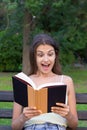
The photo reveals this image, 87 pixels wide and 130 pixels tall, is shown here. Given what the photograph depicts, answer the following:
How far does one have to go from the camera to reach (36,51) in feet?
12.0

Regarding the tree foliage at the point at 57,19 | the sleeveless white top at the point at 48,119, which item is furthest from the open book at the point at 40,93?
→ the tree foliage at the point at 57,19

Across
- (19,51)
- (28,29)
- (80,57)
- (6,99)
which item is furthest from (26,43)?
(6,99)

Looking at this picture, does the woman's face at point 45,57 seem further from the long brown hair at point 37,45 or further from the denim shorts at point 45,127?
the denim shorts at point 45,127

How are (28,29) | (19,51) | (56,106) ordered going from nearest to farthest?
(56,106) → (28,29) → (19,51)

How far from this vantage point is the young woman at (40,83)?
347 centimetres

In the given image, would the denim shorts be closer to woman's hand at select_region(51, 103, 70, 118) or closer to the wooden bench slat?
woman's hand at select_region(51, 103, 70, 118)

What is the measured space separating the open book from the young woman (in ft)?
0.20

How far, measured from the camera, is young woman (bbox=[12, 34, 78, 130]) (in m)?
3.47

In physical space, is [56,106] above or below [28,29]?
below

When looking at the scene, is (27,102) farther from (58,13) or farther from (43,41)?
(58,13)

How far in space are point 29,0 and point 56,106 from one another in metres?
11.9

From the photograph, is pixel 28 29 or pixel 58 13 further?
pixel 28 29

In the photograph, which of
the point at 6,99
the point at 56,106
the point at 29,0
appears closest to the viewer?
the point at 56,106

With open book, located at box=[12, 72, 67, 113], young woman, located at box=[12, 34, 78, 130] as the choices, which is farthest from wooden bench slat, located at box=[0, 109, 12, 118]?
open book, located at box=[12, 72, 67, 113]
